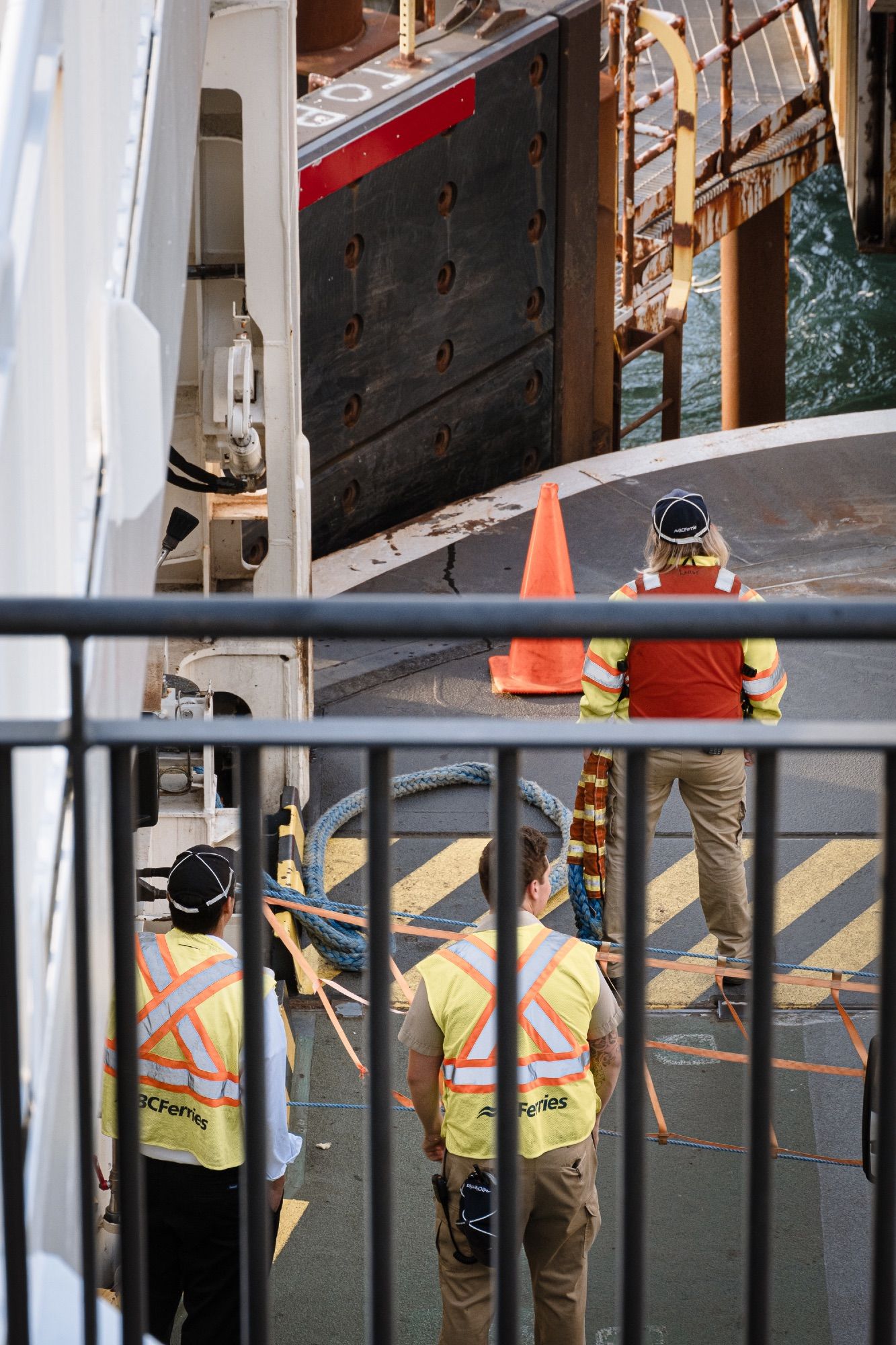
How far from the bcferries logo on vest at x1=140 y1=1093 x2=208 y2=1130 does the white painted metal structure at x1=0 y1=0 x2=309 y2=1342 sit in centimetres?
138

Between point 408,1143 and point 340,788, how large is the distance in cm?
254

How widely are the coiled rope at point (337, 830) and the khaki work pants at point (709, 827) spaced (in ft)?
1.52

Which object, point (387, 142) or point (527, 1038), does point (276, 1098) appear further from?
point (387, 142)

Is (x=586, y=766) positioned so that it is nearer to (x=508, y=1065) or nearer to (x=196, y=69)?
(x=196, y=69)

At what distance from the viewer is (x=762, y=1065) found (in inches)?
75.0

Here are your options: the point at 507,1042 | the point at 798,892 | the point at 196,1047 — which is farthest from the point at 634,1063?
the point at 798,892

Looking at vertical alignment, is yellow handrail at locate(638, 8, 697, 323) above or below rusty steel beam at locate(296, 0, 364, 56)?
below

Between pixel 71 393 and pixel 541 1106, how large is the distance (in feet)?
6.80

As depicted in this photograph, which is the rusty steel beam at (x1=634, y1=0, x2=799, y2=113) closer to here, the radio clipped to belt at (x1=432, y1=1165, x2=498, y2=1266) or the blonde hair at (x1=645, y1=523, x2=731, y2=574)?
the blonde hair at (x1=645, y1=523, x2=731, y2=574)

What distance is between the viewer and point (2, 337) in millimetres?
1984

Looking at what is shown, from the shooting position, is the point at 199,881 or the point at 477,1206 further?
the point at 199,881

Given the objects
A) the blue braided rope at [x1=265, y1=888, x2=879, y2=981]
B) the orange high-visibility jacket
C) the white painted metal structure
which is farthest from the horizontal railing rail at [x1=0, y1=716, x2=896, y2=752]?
the blue braided rope at [x1=265, y1=888, x2=879, y2=981]

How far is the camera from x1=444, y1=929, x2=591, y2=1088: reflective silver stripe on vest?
3.89m

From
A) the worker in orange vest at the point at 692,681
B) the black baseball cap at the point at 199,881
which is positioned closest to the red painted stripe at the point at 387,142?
the worker in orange vest at the point at 692,681
